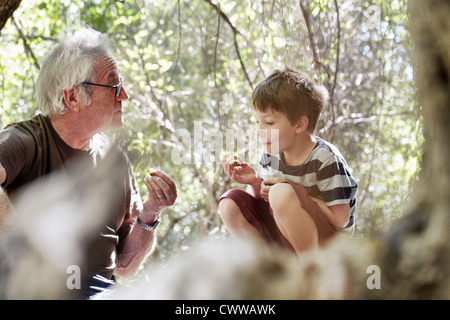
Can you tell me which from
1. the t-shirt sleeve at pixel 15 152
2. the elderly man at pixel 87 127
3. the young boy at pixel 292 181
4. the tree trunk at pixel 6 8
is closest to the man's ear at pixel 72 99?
the elderly man at pixel 87 127

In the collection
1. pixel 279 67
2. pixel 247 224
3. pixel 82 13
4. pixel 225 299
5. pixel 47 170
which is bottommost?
pixel 225 299

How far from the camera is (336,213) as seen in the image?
1351 mm

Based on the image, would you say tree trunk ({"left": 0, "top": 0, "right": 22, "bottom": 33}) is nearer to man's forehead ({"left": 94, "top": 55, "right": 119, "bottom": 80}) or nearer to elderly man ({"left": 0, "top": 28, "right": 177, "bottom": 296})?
elderly man ({"left": 0, "top": 28, "right": 177, "bottom": 296})

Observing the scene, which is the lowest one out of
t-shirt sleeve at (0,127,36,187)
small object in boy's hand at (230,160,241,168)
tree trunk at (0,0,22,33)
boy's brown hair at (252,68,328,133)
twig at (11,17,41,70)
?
small object in boy's hand at (230,160,241,168)

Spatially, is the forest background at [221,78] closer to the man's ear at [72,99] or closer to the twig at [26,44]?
the twig at [26,44]

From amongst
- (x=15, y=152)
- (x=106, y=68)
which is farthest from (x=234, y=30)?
(x=15, y=152)

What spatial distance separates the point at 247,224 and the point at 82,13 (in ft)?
3.44

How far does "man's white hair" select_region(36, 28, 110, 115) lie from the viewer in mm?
1564

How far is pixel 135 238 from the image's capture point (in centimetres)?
166

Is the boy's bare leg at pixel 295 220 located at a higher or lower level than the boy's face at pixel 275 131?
lower

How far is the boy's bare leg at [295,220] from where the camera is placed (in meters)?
1.31

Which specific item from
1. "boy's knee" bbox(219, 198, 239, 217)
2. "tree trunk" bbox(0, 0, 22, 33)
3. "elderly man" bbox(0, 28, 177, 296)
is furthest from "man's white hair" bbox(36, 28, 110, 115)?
"boy's knee" bbox(219, 198, 239, 217)

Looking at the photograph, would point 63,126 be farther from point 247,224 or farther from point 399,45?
point 399,45

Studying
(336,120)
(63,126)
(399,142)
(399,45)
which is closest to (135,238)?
(63,126)
